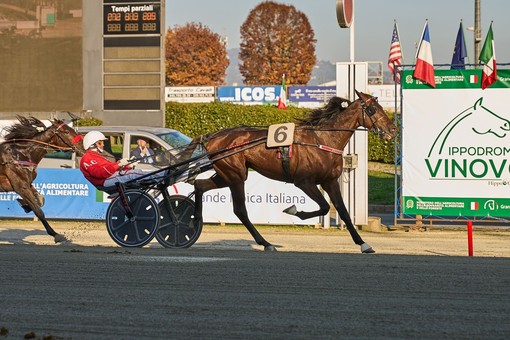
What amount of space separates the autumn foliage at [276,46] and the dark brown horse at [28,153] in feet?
289

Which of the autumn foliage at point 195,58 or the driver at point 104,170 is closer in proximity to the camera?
the driver at point 104,170

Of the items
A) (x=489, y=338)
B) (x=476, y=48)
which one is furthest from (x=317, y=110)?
(x=476, y=48)

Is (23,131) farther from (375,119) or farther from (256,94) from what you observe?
(256,94)

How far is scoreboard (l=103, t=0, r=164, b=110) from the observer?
2827 cm

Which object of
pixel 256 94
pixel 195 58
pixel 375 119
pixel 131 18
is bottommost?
pixel 375 119

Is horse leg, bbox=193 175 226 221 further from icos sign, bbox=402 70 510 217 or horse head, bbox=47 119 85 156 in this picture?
icos sign, bbox=402 70 510 217

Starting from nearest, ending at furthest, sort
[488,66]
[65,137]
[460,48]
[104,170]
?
[104,170], [65,137], [488,66], [460,48]

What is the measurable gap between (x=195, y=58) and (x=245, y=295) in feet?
345

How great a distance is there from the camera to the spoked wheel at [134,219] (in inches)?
528

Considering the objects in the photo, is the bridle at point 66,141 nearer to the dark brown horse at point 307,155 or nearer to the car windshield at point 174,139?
the dark brown horse at point 307,155

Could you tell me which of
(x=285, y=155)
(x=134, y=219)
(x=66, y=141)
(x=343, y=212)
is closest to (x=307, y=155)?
(x=285, y=155)

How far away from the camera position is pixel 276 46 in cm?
11012

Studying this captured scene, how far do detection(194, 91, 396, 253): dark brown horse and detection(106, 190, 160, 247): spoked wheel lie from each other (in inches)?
26.8

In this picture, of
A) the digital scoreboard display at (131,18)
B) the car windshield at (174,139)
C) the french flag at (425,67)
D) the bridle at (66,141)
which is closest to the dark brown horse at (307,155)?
the bridle at (66,141)
